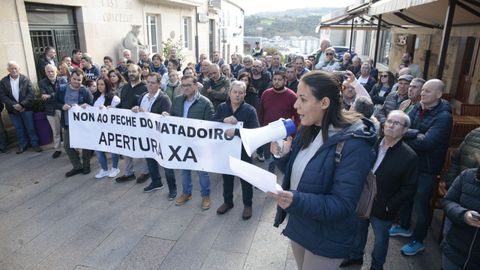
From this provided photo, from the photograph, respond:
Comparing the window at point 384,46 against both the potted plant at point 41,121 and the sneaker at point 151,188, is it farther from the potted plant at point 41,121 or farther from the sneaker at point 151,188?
the potted plant at point 41,121

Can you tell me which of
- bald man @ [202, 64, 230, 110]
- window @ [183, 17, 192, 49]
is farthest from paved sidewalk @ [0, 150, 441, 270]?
window @ [183, 17, 192, 49]

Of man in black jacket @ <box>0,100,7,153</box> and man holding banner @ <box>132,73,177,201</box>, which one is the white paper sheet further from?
man in black jacket @ <box>0,100,7,153</box>

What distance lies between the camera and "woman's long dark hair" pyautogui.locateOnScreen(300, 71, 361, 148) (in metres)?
1.89

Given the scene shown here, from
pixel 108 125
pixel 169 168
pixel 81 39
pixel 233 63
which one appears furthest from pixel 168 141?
pixel 81 39

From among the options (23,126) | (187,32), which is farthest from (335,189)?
(187,32)

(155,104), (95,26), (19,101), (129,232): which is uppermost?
(95,26)

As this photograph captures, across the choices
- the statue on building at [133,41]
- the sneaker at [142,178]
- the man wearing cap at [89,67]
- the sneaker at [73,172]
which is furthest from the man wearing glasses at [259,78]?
the statue on building at [133,41]

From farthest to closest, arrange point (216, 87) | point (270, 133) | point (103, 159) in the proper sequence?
point (216, 87) → point (103, 159) → point (270, 133)

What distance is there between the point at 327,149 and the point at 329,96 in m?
0.31

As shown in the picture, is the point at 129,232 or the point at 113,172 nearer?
the point at 129,232

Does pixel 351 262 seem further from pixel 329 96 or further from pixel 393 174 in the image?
pixel 329 96

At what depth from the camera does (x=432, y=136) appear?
11.5 ft

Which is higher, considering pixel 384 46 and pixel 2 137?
pixel 384 46

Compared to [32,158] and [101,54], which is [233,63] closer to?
[101,54]
